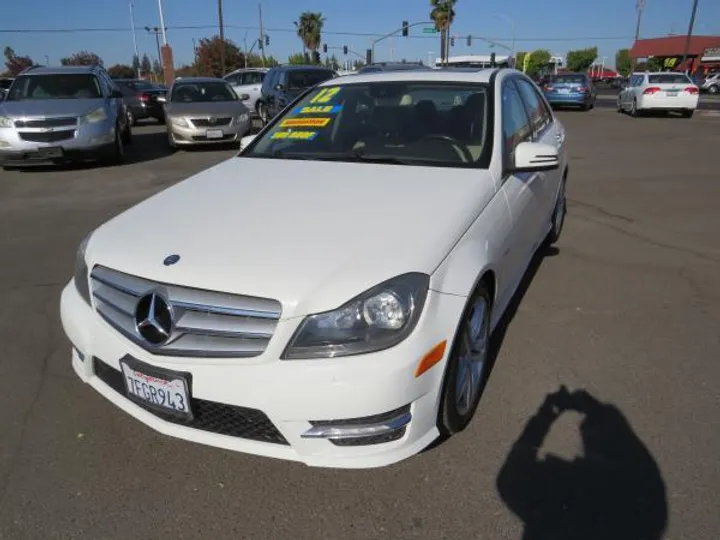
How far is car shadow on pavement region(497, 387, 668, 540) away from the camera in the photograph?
6.98 feet

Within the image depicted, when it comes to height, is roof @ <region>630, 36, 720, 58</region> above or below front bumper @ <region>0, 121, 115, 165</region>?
above

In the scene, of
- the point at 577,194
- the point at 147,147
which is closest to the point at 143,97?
the point at 147,147

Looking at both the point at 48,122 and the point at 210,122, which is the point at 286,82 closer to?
the point at 210,122

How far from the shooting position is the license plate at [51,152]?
9.35 m

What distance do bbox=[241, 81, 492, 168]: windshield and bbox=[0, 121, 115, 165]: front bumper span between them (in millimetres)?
6952

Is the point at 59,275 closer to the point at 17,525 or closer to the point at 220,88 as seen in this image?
the point at 17,525

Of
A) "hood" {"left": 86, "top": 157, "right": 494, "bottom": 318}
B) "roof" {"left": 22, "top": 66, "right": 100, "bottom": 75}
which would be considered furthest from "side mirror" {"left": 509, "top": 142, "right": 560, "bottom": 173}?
"roof" {"left": 22, "top": 66, "right": 100, "bottom": 75}

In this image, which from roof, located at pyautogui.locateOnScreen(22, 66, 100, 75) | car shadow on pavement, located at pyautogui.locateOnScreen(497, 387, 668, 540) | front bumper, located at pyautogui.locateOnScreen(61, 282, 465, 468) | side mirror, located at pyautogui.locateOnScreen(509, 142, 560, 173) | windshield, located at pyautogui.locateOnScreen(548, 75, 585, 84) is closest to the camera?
front bumper, located at pyautogui.locateOnScreen(61, 282, 465, 468)

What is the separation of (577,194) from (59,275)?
21.2ft

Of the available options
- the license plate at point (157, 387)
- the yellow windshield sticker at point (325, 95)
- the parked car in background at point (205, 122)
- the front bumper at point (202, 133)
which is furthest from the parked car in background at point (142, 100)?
the license plate at point (157, 387)

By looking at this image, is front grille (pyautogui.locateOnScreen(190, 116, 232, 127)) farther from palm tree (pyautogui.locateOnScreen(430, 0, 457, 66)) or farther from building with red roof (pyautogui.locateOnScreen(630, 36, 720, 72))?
building with red roof (pyautogui.locateOnScreen(630, 36, 720, 72))

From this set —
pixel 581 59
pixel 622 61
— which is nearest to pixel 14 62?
pixel 581 59

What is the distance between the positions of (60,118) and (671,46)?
7838 cm

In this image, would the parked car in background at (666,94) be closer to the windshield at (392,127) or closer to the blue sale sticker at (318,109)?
the windshield at (392,127)
